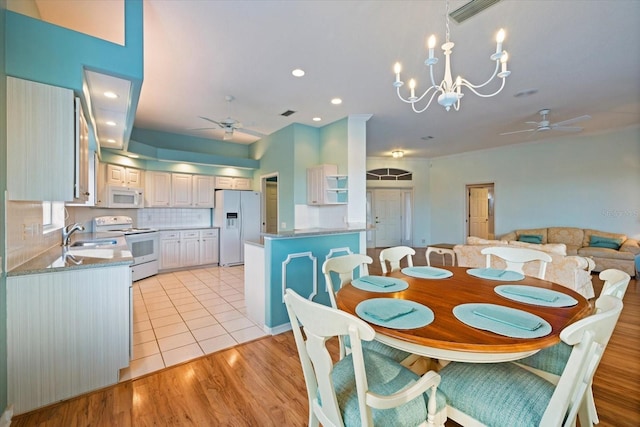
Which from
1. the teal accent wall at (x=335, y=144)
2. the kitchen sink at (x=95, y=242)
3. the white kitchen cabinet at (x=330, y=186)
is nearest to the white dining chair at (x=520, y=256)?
the white kitchen cabinet at (x=330, y=186)

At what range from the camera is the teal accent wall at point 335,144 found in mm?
4531

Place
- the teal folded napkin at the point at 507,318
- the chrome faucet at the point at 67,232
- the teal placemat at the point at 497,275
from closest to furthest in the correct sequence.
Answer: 1. the teal folded napkin at the point at 507,318
2. the teal placemat at the point at 497,275
3. the chrome faucet at the point at 67,232

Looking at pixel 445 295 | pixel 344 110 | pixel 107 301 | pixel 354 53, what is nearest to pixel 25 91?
pixel 107 301

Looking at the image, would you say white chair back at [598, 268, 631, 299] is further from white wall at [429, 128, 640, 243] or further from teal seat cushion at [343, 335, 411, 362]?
white wall at [429, 128, 640, 243]

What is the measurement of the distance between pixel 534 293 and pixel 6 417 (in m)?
3.20

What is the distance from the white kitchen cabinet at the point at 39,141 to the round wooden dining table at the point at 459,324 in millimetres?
2142

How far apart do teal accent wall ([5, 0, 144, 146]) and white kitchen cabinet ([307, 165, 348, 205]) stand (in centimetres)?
294

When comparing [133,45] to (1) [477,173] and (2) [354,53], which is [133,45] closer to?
(2) [354,53]

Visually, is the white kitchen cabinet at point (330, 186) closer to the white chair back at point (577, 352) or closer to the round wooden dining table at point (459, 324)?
the round wooden dining table at point (459, 324)

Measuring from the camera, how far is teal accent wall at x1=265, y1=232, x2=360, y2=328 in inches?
111

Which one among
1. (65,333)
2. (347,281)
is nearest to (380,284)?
(347,281)

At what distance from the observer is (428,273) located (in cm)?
201

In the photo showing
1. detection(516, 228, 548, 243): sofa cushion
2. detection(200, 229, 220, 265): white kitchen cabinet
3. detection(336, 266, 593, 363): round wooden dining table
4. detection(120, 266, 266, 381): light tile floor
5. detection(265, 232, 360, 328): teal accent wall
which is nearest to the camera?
detection(336, 266, 593, 363): round wooden dining table

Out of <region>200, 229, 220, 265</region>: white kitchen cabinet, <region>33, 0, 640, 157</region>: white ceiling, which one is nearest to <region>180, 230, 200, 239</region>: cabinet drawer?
<region>200, 229, 220, 265</region>: white kitchen cabinet
